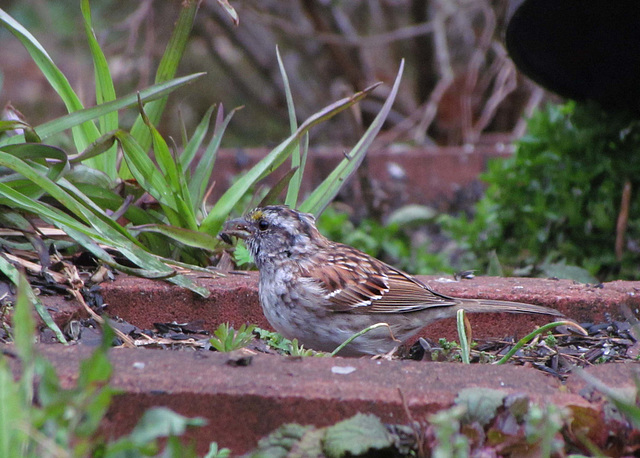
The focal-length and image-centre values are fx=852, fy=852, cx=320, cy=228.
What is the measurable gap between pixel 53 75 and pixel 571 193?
287cm

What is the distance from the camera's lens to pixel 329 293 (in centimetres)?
328

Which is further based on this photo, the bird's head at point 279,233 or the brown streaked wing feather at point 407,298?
the bird's head at point 279,233

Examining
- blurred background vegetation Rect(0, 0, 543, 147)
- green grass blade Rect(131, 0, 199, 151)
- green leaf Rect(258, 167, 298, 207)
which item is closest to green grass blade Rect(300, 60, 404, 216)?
green leaf Rect(258, 167, 298, 207)

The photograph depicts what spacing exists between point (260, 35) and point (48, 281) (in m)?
6.22

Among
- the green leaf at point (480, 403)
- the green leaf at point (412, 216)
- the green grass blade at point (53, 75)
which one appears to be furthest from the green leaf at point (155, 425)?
the green leaf at point (412, 216)

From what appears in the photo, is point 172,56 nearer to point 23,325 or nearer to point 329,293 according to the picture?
point 329,293

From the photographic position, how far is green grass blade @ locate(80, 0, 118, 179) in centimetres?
358

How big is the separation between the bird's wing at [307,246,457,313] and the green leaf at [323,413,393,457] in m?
1.40

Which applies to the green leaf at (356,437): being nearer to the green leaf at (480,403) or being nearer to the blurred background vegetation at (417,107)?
the green leaf at (480,403)

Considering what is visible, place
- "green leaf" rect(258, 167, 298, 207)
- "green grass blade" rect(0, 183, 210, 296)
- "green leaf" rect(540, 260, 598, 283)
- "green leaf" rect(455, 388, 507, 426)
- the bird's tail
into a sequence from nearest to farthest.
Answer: "green leaf" rect(455, 388, 507, 426) → "green grass blade" rect(0, 183, 210, 296) → the bird's tail → "green leaf" rect(258, 167, 298, 207) → "green leaf" rect(540, 260, 598, 283)

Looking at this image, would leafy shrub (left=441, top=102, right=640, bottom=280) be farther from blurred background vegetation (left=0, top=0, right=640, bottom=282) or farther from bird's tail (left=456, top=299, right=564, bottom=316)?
bird's tail (left=456, top=299, right=564, bottom=316)

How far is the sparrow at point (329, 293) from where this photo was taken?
316 centimetres

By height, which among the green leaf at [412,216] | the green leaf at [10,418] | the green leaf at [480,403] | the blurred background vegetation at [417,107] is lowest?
the green leaf at [412,216]

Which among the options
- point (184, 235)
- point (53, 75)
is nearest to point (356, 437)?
point (184, 235)
